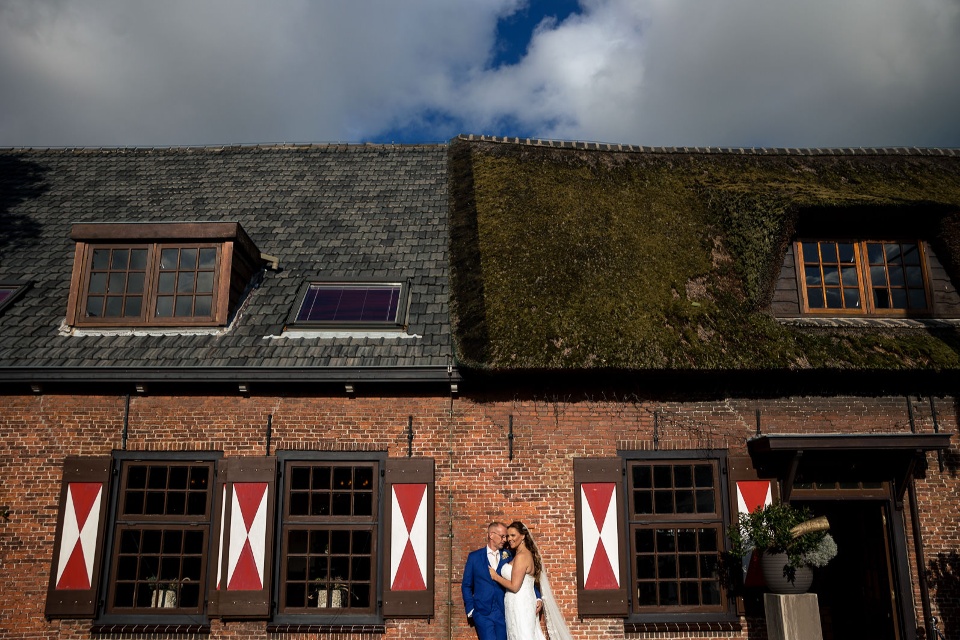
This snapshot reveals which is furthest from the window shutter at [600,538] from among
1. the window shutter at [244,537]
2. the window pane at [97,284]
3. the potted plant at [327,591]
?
the window pane at [97,284]

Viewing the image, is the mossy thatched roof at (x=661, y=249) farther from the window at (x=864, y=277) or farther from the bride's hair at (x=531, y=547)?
the bride's hair at (x=531, y=547)

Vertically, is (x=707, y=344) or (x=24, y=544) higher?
(x=707, y=344)

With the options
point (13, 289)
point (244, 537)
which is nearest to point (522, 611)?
point (244, 537)

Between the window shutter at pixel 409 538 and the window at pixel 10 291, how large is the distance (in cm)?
548

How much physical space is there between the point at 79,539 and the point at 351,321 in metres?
3.80

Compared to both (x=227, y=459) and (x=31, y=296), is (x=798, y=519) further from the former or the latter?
(x=31, y=296)

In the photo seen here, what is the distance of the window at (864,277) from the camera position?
8.91 m

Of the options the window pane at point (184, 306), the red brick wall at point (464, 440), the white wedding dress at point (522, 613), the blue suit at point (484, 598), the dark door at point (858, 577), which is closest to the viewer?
the white wedding dress at point (522, 613)

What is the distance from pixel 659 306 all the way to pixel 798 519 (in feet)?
9.09

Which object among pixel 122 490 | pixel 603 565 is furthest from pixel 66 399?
pixel 603 565

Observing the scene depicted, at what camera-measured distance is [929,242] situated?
9172 millimetres

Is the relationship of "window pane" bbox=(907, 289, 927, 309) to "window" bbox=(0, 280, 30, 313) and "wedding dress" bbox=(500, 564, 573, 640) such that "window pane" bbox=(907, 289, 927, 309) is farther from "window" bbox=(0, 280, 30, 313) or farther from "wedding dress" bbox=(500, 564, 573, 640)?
"window" bbox=(0, 280, 30, 313)

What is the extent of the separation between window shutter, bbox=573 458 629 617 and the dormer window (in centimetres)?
481

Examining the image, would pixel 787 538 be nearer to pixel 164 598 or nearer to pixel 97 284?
pixel 164 598
